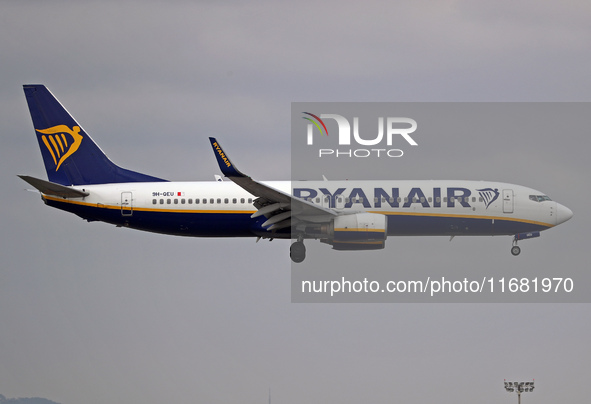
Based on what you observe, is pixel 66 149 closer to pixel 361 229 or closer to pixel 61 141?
pixel 61 141

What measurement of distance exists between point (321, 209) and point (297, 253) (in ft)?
9.89

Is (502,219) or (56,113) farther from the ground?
(56,113)

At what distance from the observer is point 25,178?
63.5 metres

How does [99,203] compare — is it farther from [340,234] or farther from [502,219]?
[502,219]

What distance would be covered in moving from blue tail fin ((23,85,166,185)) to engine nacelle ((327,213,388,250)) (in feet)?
39.3

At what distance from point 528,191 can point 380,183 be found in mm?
8982

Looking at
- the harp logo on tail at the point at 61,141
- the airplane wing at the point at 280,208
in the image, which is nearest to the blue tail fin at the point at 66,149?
the harp logo on tail at the point at 61,141

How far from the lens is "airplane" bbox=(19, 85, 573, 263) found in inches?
2515

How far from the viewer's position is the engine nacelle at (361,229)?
62.8m

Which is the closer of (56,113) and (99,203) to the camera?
(99,203)

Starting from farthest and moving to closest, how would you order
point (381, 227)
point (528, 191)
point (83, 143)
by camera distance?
point (83, 143), point (528, 191), point (381, 227)

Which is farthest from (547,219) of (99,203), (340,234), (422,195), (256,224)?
(99,203)

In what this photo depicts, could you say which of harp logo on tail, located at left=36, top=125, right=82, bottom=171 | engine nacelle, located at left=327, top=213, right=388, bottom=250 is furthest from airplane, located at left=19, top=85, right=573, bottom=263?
harp logo on tail, located at left=36, top=125, right=82, bottom=171

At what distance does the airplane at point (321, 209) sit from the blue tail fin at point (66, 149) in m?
1.45
